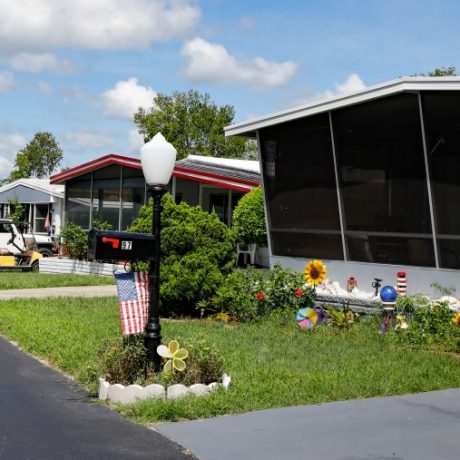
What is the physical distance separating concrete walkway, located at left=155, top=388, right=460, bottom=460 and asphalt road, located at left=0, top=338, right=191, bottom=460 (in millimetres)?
279

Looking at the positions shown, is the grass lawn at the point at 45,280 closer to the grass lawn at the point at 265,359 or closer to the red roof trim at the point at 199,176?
the red roof trim at the point at 199,176

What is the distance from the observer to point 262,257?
2402cm

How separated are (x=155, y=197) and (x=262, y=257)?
16.4 metres

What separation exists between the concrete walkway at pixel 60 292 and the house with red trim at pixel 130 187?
5.36 m

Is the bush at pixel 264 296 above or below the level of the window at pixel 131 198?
below

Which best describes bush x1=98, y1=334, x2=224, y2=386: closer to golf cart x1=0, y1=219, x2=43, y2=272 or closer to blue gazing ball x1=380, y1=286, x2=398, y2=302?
blue gazing ball x1=380, y1=286, x2=398, y2=302

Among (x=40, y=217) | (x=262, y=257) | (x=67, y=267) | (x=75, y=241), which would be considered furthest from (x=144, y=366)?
(x=40, y=217)

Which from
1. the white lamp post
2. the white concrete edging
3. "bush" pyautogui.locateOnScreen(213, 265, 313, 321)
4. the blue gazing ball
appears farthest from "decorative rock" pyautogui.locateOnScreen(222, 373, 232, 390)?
the white concrete edging

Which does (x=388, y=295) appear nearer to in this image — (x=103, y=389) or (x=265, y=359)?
(x=265, y=359)

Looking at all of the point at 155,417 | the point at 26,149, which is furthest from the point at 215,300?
the point at 26,149

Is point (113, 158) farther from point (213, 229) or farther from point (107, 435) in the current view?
point (107, 435)

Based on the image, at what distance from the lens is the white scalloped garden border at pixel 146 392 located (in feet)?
23.2

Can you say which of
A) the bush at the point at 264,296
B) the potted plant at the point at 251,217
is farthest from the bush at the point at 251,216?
the bush at the point at 264,296

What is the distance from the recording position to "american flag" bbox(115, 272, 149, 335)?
7730mm
